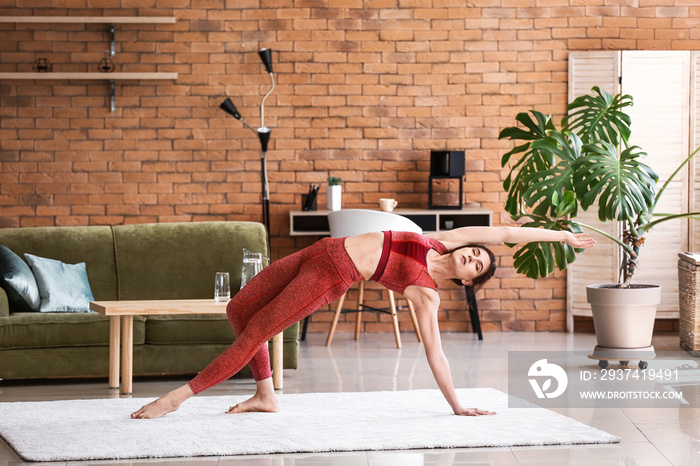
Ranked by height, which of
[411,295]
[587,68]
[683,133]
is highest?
[587,68]

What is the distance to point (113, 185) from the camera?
19.7ft

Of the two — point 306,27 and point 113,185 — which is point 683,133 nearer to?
point 306,27

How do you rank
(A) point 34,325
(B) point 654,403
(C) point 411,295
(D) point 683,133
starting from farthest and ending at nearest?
1. (D) point 683,133
2. (A) point 34,325
3. (B) point 654,403
4. (C) point 411,295

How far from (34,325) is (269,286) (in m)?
1.62

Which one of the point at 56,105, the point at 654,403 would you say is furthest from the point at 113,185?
the point at 654,403

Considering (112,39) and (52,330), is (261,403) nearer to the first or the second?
(52,330)

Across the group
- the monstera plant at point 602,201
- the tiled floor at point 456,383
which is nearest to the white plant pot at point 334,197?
the tiled floor at point 456,383

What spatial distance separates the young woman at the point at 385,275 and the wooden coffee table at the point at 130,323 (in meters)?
0.74

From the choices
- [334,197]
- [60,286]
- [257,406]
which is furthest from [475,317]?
[60,286]

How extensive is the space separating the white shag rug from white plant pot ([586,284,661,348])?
104 cm

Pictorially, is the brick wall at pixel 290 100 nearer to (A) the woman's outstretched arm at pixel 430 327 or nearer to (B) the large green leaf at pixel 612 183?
(B) the large green leaf at pixel 612 183

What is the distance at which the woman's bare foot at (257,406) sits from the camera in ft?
11.7

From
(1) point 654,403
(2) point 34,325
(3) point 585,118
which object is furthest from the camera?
(3) point 585,118

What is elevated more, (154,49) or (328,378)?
(154,49)
